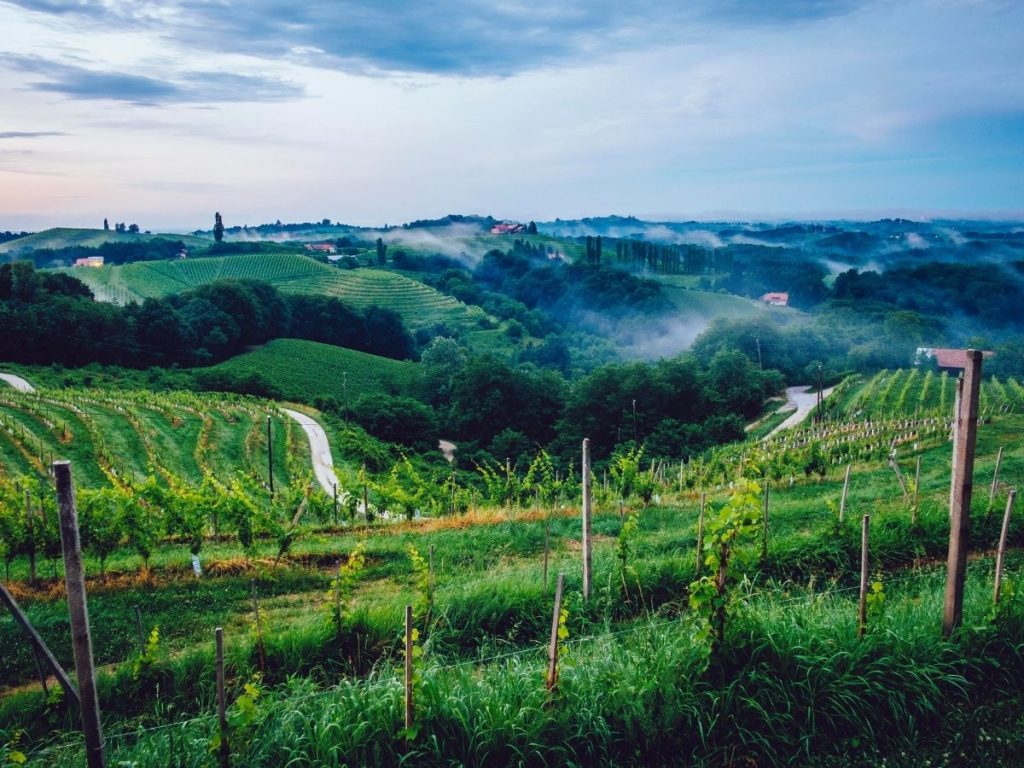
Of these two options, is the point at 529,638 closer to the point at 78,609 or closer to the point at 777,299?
the point at 78,609

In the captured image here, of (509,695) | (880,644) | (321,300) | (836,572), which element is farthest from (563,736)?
(321,300)

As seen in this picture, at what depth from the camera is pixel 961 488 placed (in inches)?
265

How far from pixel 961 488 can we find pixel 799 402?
62308 millimetres

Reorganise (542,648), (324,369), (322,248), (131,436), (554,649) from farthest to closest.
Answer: (322,248) < (324,369) < (131,436) < (542,648) < (554,649)

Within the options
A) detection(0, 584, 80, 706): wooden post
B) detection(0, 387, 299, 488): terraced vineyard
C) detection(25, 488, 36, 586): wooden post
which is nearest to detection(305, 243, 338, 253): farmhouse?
detection(0, 387, 299, 488): terraced vineyard

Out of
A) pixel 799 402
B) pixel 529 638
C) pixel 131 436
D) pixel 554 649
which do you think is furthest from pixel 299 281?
pixel 554 649

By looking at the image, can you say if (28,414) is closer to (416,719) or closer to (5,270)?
(416,719)

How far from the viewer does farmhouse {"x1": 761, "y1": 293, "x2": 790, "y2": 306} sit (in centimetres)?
12769

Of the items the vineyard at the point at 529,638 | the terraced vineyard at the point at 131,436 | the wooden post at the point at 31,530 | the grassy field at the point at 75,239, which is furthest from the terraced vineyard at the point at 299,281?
the wooden post at the point at 31,530

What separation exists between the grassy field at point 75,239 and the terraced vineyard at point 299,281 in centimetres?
2663

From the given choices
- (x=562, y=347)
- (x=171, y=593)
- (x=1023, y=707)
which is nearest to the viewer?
(x=1023, y=707)

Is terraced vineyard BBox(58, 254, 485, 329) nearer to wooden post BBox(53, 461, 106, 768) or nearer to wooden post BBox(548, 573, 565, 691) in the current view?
wooden post BBox(548, 573, 565, 691)

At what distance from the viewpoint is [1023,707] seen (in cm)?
621

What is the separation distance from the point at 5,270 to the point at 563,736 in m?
73.0
